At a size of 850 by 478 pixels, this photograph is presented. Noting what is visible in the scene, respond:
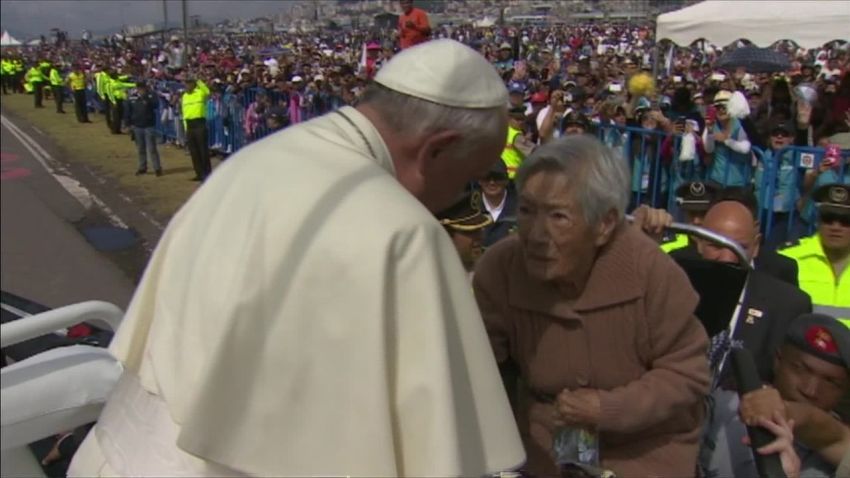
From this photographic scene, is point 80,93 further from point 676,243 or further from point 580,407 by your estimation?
point 580,407

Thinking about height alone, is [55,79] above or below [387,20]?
below

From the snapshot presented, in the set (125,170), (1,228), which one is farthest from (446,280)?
(125,170)

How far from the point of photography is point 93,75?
85.8ft

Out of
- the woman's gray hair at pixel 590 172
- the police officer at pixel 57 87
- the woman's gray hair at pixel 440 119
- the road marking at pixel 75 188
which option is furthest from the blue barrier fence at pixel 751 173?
the police officer at pixel 57 87

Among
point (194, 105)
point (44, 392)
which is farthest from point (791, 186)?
point (194, 105)

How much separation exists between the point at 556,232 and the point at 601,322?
0.25 metres

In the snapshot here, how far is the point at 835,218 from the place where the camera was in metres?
4.14

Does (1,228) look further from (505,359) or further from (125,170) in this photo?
(125,170)

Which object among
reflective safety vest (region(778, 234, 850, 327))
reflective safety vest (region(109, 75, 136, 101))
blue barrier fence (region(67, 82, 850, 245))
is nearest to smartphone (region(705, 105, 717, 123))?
blue barrier fence (region(67, 82, 850, 245))

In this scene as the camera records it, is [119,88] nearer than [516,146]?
No

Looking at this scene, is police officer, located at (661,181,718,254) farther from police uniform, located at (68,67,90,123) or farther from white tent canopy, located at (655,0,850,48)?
police uniform, located at (68,67,90,123)

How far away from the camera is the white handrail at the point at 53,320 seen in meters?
1.85

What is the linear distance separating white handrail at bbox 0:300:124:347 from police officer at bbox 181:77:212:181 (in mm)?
11500

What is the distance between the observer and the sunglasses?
4113 millimetres
